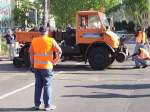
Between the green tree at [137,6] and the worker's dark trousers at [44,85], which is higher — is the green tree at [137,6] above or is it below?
above

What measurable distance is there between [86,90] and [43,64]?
3.72 meters

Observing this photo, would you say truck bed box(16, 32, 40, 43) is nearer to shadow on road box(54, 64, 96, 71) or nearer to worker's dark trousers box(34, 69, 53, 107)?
shadow on road box(54, 64, 96, 71)

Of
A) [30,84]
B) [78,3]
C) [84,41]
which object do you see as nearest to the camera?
[30,84]

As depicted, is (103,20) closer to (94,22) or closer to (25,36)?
(94,22)

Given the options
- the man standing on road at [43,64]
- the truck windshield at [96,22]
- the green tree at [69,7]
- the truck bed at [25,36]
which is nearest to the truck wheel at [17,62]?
the truck bed at [25,36]

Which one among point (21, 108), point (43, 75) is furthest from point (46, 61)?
point (21, 108)

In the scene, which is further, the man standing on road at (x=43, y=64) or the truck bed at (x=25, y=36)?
the truck bed at (x=25, y=36)

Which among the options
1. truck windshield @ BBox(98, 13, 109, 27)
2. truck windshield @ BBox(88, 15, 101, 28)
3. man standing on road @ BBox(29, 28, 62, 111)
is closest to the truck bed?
truck windshield @ BBox(88, 15, 101, 28)

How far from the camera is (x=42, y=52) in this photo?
11969mm

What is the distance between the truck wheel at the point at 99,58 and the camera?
2275 cm

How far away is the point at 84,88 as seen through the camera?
52.3ft

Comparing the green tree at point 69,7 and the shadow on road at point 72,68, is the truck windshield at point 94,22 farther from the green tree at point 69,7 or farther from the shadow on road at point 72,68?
the green tree at point 69,7

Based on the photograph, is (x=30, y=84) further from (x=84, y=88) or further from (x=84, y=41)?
(x=84, y=41)

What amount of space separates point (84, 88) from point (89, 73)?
17.2 ft
